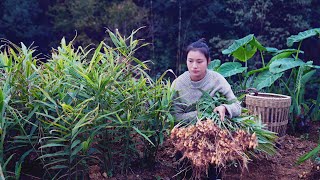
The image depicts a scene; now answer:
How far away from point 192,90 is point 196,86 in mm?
38

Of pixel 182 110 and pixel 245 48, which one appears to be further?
pixel 245 48

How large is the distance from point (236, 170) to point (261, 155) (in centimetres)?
27

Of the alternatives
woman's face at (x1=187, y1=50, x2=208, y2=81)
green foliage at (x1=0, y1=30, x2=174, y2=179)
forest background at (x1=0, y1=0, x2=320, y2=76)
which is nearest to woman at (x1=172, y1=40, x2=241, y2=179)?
woman's face at (x1=187, y1=50, x2=208, y2=81)

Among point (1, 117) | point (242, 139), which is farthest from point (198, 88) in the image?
point (1, 117)

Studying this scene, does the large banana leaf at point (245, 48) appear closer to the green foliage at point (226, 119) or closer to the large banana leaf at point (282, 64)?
the large banana leaf at point (282, 64)

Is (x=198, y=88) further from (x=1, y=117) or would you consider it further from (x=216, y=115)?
(x=1, y=117)

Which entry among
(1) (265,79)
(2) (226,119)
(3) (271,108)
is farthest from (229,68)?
(2) (226,119)

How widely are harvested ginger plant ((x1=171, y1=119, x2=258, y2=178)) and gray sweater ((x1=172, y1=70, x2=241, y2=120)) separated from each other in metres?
0.29

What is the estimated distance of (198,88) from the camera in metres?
2.93

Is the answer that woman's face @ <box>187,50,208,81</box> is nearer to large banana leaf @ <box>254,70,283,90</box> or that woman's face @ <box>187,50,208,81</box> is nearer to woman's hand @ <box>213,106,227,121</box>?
woman's hand @ <box>213,106,227,121</box>

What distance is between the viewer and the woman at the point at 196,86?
2844mm

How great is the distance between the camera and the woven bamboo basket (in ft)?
13.8

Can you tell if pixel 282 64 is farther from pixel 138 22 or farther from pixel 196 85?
pixel 138 22

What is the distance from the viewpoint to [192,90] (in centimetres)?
296
